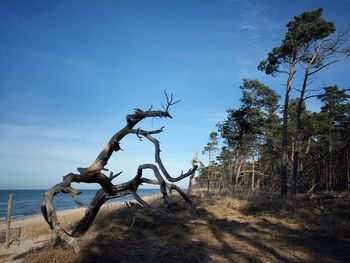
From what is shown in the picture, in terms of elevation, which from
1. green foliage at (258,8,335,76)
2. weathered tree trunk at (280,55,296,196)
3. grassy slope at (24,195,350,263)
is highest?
green foliage at (258,8,335,76)

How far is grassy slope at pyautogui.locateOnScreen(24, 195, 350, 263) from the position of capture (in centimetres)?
714

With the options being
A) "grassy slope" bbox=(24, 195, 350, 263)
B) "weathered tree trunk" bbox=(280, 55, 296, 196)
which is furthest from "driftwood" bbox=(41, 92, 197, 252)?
"weathered tree trunk" bbox=(280, 55, 296, 196)

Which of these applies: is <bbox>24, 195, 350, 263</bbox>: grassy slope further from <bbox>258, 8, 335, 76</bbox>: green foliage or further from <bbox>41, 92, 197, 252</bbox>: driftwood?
<bbox>258, 8, 335, 76</bbox>: green foliage

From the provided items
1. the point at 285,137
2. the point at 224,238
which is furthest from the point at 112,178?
the point at 285,137

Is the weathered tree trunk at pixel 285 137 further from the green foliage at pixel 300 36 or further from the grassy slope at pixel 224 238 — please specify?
the grassy slope at pixel 224 238

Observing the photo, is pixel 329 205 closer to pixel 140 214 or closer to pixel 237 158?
pixel 140 214

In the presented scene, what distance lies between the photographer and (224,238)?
9.38m

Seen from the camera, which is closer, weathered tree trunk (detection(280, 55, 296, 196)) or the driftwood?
the driftwood

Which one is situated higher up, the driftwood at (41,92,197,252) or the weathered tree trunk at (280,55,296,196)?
the weathered tree trunk at (280,55,296,196)

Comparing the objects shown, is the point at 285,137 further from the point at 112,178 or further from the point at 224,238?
the point at 112,178

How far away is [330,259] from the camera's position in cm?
754

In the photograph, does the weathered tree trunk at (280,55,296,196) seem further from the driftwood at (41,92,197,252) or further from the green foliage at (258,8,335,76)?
the driftwood at (41,92,197,252)

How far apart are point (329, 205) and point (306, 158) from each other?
2456 cm

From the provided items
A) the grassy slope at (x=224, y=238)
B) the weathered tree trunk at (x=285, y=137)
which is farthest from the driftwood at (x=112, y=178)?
the weathered tree trunk at (x=285, y=137)
